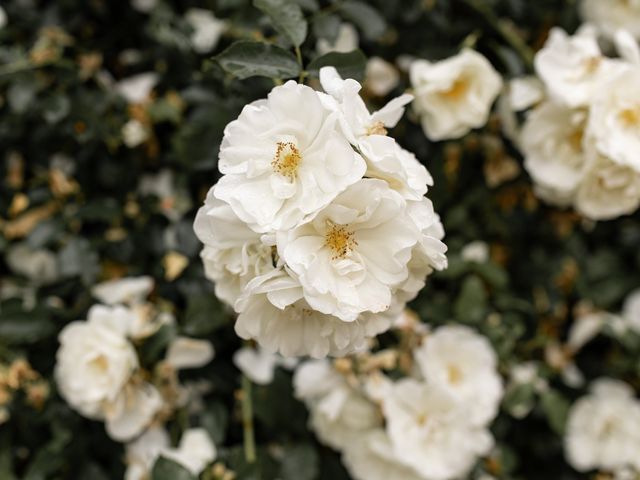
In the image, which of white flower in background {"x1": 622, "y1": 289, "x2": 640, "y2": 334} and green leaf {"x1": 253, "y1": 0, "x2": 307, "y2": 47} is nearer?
green leaf {"x1": 253, "y1": 0, "x2": 307, "y2": 47}

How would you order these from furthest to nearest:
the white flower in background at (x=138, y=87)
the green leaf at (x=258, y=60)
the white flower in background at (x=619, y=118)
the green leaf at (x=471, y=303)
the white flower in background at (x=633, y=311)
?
the white flower in background at (x=633, y=311) < the white flower in background at (x=138, y=87) < the green leaf at (x=471, y=303) < the white flower in background at (x=619, y=118) < the green leaf at (x=258, y=60)

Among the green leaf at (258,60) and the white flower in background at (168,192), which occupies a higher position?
the green leaf at (258,60)

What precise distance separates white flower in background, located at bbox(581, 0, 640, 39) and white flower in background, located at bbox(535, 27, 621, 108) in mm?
346

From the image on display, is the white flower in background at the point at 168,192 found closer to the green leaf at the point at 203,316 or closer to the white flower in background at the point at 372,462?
→ the green leaf at the point at 203,316

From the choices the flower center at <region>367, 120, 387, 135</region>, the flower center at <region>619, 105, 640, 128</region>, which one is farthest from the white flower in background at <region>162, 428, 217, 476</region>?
the flower center at <region>619, 105, 640, 128</region>

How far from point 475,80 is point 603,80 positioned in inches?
8.4

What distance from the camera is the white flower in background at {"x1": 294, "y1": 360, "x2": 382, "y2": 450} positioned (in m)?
1.24

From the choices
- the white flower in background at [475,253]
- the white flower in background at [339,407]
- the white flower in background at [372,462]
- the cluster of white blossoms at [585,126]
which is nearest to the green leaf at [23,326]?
the white flower in background at [339,407]

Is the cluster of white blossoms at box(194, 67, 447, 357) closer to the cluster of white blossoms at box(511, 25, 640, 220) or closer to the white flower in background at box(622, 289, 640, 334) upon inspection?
the cluster of white blossoms at box(511, 25, 640, 220)

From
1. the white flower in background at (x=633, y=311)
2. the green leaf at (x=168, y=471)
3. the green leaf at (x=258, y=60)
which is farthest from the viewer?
the white flower in background at (x=633, y=311)

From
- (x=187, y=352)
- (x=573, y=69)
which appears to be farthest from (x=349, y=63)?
(x=187, y=352)

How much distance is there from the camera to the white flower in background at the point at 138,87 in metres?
1.52

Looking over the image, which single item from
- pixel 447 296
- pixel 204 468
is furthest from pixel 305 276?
pixel 447 296

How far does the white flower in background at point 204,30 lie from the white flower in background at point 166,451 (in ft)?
2.40
